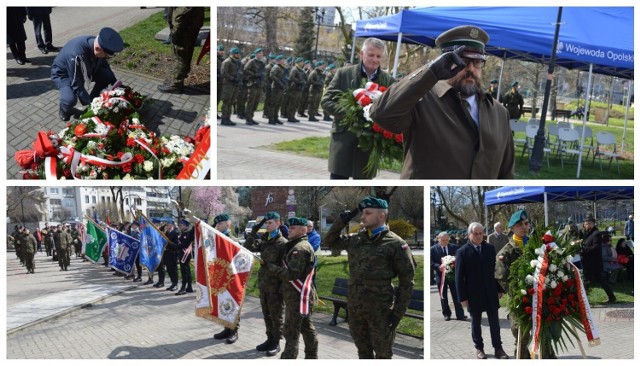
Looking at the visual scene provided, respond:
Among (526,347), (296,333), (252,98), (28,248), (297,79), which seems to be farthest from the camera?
(297,79)

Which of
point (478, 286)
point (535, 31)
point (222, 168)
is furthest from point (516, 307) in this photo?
point (535, 31)

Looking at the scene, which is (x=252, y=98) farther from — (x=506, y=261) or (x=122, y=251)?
(x=506, y=261)

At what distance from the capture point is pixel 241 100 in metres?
11.4

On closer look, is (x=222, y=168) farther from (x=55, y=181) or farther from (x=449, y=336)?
(x=449, y=336)

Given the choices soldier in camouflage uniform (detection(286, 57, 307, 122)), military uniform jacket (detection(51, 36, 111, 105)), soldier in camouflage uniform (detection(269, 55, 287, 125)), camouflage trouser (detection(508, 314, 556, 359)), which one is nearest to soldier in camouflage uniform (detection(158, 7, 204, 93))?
military uniform jacket (detection(51, 36, 111, 105))

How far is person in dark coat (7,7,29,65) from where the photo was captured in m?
5.29

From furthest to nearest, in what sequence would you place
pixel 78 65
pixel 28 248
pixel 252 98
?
pixel 252 98, pixel 28 248, pixel 78 65

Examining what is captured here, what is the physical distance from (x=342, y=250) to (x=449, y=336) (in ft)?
3.92

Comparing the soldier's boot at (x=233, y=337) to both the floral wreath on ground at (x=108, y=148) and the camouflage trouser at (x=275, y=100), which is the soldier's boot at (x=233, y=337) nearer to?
the floral wreath on ground at (x=108, y=148)

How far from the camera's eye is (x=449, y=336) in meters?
5.18

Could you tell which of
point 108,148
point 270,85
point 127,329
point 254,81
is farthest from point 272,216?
point 270,85

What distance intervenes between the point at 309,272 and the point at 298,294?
21cm

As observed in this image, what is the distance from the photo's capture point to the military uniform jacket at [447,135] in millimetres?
3549

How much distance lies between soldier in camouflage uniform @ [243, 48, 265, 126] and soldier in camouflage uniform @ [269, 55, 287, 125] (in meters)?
0.42
